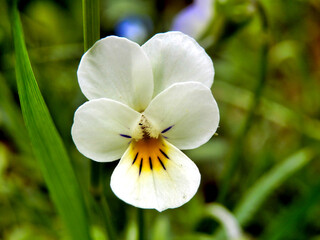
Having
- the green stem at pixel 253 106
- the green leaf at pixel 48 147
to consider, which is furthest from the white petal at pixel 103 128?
the green stem at pixel 253 106

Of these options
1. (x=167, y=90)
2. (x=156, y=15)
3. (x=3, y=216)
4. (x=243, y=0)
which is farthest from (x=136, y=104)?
(x=156, y=15)

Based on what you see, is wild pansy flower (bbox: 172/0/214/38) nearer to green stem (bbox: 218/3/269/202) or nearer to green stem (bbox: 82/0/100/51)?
green stem (bbox: 218/3/269/202)

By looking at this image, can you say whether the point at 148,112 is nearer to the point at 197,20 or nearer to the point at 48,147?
the point at 48,147

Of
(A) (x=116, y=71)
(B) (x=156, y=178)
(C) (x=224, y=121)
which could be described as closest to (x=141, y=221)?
(B) (x=156, y=178)

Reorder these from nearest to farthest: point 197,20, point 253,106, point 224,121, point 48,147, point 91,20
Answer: point 91,20 < point 48,147 < point 253,106 < point 197,20 < point 224,121

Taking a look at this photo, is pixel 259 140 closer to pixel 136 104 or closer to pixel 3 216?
pixel 3 216

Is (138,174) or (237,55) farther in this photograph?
(237,55)

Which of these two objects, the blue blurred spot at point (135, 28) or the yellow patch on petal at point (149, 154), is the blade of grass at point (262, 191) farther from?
the blue blurred spot at point (135, 28)
